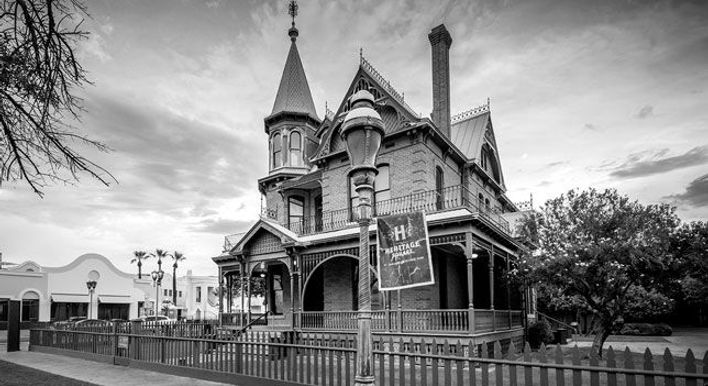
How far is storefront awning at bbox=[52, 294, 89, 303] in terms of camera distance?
42525 mm

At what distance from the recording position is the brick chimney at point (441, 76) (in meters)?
21.7

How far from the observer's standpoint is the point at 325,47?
17969 mm

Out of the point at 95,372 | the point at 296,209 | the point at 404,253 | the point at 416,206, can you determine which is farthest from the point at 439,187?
the point at 404,253

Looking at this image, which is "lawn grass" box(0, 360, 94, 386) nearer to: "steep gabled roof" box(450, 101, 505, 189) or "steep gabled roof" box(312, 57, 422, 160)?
"steep gabled roof" box(312, 57, 422, 160)

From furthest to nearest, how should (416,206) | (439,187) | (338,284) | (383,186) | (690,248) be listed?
(338,284), (439,187), (383,186), (416,206), (690,248)

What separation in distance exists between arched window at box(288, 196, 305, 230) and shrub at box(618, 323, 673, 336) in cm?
2156

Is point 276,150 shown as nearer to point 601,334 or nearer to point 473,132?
point 473,132

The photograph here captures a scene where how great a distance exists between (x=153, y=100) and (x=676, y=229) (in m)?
18.1

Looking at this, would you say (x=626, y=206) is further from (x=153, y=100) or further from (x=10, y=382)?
(x=10, y=382)

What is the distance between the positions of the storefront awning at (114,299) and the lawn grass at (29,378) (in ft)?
121

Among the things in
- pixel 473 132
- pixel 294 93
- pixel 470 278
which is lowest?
pixel 470 278

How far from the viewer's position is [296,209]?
976 inches

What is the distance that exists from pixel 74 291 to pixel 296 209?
31398 mm

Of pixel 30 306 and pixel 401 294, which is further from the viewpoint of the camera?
pixel 30 306
